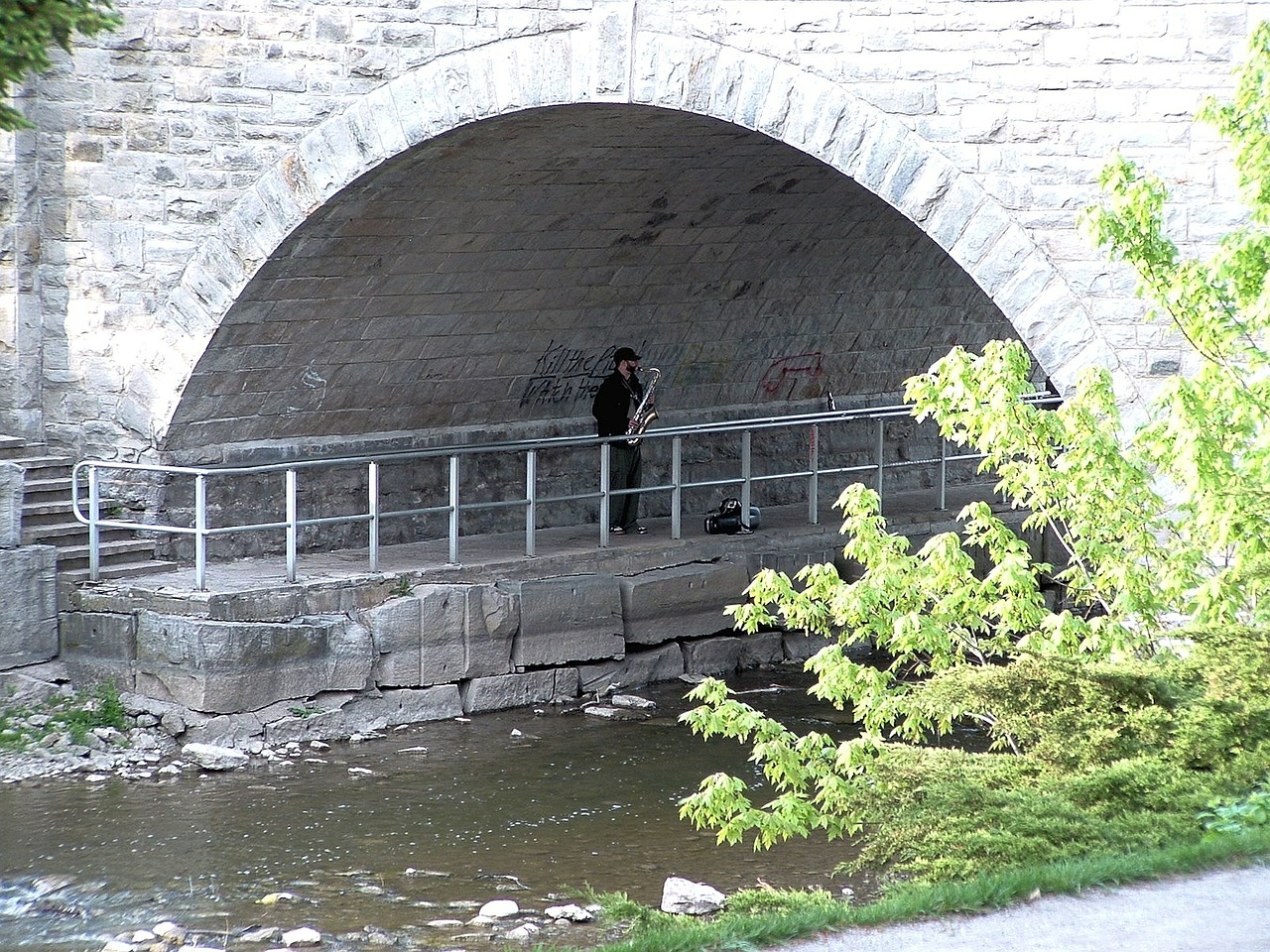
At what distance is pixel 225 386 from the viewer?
12.7 m

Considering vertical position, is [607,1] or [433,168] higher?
[607,1]

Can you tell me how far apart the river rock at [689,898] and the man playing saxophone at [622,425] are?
5.82 meters

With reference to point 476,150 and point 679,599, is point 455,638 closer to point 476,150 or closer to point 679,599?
point 679,599

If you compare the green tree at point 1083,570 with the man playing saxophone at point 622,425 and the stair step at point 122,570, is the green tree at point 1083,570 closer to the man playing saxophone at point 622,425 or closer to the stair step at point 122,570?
the stair step at point 122,570

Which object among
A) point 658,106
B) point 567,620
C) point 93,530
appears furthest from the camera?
point 567,620

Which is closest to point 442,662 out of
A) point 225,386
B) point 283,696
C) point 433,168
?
point 283,696

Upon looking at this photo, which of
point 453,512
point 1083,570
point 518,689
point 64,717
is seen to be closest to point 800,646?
point 518,689

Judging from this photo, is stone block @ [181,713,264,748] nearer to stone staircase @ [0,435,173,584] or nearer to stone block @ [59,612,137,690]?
stone block @ [59,612,137,690]

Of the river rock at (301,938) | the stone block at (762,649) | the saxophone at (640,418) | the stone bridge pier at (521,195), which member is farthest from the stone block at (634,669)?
the river rock at (301,938)

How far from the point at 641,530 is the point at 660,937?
9054 mm

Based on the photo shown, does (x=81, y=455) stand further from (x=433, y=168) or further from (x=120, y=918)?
(x=120, y=918)

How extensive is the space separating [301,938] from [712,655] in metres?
6.55

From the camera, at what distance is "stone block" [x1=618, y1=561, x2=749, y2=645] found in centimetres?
1334

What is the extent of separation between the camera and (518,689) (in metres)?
12.6
